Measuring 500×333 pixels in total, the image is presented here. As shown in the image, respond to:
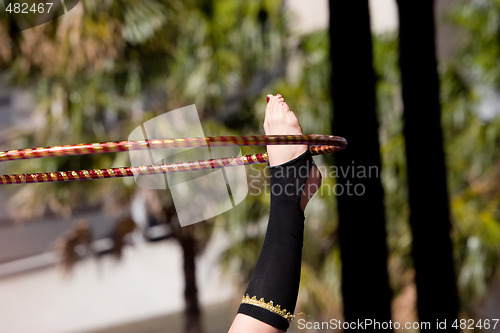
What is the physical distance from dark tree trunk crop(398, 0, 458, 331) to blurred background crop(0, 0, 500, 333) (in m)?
0.27

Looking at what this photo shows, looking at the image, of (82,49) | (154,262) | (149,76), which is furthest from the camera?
(154,262)

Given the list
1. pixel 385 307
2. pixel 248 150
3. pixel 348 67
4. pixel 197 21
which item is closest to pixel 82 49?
pixel 197 21

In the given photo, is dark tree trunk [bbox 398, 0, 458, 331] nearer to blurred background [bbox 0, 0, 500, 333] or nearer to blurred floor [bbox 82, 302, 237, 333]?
blurred background [bbox 0, 0, 500, 333]

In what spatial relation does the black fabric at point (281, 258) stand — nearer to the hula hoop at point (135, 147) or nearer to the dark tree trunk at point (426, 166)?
the hula hoop at point (135, 147)

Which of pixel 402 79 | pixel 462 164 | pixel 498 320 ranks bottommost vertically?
pixel 498 320

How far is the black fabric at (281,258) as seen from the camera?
0.74 meters

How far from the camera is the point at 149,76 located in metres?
2.78

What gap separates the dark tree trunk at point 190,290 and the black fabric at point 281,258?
2121 millimetres

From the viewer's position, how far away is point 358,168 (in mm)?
2107

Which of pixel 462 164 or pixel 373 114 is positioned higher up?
pixel 373 114

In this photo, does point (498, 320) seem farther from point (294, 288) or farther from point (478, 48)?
point (294, 288)

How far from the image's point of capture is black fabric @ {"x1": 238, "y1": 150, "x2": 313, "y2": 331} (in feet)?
2.44

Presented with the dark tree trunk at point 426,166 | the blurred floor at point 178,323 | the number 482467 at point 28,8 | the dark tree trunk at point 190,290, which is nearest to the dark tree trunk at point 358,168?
the dark tree trunk at point 426,166

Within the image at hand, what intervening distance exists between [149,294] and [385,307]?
1.55 metres
